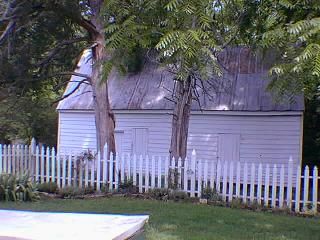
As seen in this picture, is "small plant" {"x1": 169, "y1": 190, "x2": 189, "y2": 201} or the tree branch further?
the tree branch

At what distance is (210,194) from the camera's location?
11.5 meters

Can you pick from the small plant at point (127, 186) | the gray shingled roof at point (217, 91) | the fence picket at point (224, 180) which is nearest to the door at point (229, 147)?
the gray shingled roof at point (217, 91)

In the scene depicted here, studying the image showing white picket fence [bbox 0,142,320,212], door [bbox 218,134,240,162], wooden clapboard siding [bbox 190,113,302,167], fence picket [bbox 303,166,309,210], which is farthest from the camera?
door [bbox 218,134,240,162]

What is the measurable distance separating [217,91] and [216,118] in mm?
1568

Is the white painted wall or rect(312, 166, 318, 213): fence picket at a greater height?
the white painted wall

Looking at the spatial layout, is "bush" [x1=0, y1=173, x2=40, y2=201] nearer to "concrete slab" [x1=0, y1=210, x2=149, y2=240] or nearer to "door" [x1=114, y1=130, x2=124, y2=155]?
"concrete slab" [x1=0, y1=210, x2=149, y2=240]

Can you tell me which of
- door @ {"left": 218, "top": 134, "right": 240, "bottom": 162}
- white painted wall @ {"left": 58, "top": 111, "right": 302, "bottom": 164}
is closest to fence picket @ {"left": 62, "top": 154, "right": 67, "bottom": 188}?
white painted wall @ {"left": 58, "top": 111, "right": 302, "bottom": 164}

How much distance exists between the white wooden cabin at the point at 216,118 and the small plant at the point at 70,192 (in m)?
5.05

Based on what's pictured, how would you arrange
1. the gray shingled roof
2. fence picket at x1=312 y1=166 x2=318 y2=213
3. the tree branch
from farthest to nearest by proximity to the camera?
1. the gray shingled roof
2. the tree branch
3. fence picket at x1=312 y1=166 x2=318 y2=213

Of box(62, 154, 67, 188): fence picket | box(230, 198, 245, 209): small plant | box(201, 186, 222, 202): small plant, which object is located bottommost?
box(230, 198, 245, 209): small plant

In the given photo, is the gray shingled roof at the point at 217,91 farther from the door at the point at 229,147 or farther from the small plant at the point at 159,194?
the small plant at the point at 159,194

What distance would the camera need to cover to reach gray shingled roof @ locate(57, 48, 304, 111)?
17.0m

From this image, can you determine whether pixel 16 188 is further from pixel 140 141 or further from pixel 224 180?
pixel 140 141

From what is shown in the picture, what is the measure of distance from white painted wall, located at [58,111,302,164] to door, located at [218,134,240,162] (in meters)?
0.09
